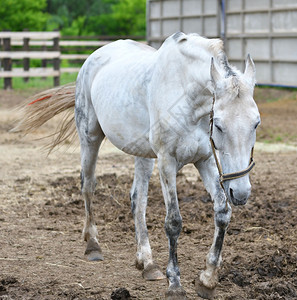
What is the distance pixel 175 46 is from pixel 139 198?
141cm

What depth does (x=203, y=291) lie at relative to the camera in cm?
396

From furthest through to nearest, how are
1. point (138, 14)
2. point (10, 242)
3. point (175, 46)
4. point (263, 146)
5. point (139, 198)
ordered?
point (138, 14)
point (263, 146)
point (10, 242)
point (139, 198)
point (175, 46)

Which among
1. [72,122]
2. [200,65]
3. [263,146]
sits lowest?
[263,146]

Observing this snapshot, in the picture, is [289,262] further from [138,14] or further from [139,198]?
[138,14]

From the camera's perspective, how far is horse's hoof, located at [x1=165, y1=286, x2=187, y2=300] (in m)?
3.85

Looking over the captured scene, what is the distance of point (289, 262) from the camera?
4.51 m

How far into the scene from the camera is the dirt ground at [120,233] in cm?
416

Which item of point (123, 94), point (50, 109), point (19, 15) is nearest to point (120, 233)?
point (50, 109)

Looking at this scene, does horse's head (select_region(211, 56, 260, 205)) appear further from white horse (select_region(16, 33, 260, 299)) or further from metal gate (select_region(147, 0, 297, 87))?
metal gate (select_region(147, 0, 297, 87))

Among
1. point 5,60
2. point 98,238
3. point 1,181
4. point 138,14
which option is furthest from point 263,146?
point 138,14

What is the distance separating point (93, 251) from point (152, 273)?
68cm

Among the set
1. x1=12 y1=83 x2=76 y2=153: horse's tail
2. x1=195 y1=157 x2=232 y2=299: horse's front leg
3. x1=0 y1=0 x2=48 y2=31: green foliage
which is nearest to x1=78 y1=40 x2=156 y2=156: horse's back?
x1=195 y1=157 x2=232 y2=299: horse's front leg

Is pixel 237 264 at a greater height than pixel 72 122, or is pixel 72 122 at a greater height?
pixel 72 122

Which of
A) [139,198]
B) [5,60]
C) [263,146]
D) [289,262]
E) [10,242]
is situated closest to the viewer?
[289,262]
